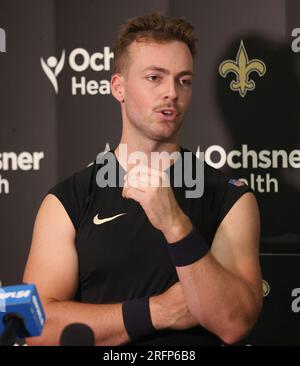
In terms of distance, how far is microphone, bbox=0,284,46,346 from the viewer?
1.49 metres

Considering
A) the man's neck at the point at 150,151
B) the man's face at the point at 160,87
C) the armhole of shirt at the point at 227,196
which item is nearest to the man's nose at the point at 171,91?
the man's face at the point at 160,87

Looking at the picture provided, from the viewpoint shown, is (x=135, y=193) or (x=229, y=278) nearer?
(x=135, y=193)

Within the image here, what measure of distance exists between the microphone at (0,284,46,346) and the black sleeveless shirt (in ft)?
3.29

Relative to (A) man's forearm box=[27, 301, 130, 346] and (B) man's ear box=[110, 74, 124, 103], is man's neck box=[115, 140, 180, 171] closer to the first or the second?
(B) man's ear box=[110, 74, 124, 103]

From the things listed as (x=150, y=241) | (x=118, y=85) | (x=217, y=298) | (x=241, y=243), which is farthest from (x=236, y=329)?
(x=118, y=85)

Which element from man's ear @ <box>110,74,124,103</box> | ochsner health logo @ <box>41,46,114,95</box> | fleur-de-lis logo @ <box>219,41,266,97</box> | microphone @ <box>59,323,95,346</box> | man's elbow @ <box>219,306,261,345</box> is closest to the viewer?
microphone @ <box>59,323,95,346</box>

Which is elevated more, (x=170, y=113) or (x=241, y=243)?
(x=170, y=113)

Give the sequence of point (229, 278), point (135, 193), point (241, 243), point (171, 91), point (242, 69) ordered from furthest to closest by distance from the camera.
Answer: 1. point (242, 69)
2. point (171, 91)
3. point (241, 243)
4. point (229, 278)
5. point (135, 193)

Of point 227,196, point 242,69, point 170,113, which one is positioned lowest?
point 227,196

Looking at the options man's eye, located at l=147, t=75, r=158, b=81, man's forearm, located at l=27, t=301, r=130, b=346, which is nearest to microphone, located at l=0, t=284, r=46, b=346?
man's forearm, located at l=27, t=301, r=130, b=346

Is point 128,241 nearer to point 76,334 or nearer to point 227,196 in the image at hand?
point 227,196

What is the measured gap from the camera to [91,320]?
2.42 meters

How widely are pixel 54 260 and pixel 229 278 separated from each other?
66 centimetres

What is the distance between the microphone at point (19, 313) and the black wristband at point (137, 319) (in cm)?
90
